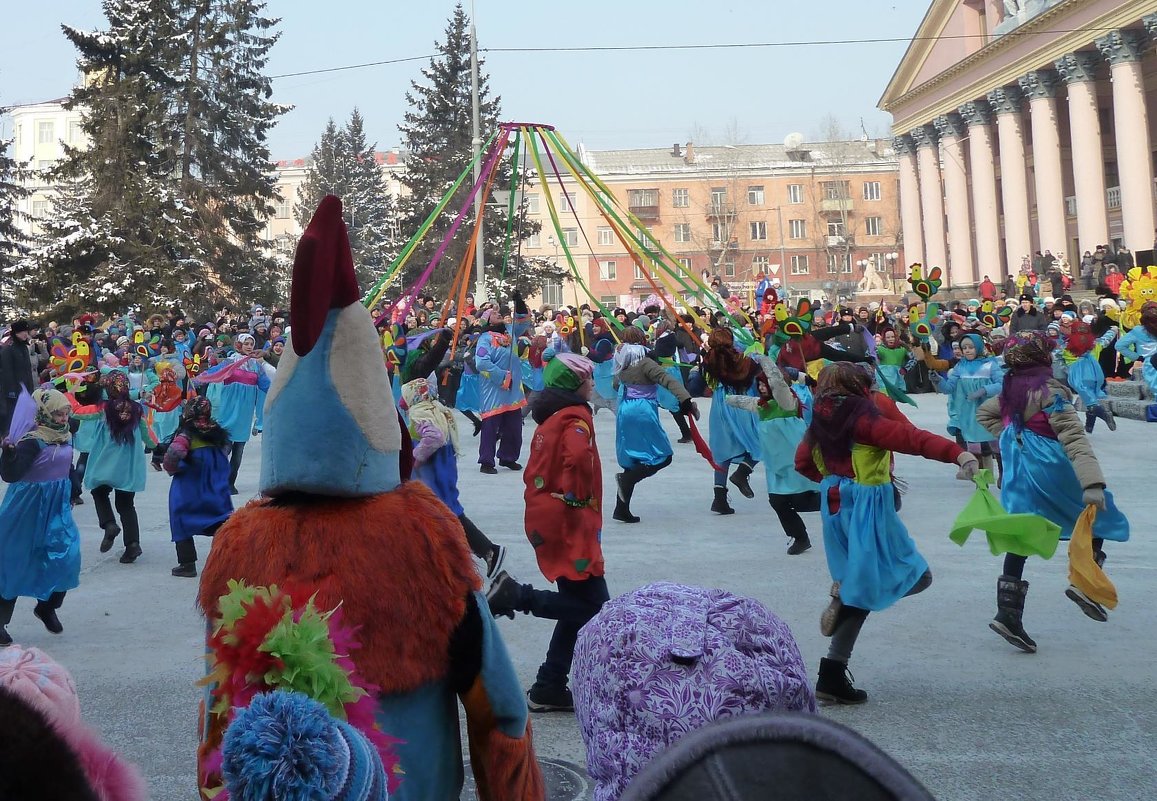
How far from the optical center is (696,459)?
16188mm

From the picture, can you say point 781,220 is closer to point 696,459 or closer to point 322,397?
point 696,459

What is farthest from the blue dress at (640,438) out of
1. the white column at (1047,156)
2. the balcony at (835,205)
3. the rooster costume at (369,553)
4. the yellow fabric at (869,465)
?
the balcony at (835,205)

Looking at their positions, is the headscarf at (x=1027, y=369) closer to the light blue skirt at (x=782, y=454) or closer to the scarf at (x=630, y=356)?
the light blue skirt at (x=782, y=454)

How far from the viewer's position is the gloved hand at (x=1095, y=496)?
6.26 metres

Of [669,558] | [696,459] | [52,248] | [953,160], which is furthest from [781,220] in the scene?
[669,558]

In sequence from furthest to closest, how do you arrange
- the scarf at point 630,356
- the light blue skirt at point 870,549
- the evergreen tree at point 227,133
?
1. the evergreen tree at point 227,133
2. the scarf at point 630,356
3. the light blue skirt at point 870,549

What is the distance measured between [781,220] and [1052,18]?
35.8 meters

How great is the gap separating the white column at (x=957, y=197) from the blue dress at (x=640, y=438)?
40079 millimetres

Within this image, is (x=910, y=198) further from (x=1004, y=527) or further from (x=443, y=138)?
(x=1004, y=527)

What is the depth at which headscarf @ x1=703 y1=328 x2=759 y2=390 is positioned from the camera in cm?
1184

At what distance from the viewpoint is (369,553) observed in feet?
8.66

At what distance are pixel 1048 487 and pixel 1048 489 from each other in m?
0.01

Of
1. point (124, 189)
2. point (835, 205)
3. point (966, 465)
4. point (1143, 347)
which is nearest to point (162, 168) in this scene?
point (124, 189)

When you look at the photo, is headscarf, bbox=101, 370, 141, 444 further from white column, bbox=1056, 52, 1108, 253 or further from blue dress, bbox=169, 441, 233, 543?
white column, bbox=1056, 52, 1108, 253
